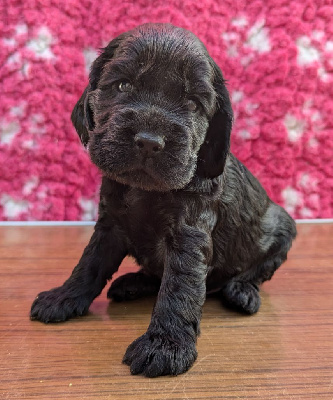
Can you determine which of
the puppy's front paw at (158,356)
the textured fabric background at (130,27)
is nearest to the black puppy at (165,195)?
the puppy's front paw at (158,356)

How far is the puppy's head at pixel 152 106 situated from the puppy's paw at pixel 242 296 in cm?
55

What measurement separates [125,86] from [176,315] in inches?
26.4

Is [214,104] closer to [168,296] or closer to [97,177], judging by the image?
[168,296]

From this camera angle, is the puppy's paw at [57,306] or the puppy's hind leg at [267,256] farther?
the puppy's hind leg at [267,256]

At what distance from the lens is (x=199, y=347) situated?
1381mm

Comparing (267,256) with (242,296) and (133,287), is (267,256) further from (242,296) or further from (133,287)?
(133,287)

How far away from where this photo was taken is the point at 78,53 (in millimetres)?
2746

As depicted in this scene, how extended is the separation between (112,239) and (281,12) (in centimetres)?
192

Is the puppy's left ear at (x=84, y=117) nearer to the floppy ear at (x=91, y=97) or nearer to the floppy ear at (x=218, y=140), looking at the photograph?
the floppy ear at (x=91, y=97)

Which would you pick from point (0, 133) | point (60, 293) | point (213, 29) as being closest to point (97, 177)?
point (0, 133)

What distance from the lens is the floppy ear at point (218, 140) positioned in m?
1.47

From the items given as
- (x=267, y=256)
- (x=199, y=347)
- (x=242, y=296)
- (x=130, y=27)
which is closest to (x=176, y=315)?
(x=199, y=347)

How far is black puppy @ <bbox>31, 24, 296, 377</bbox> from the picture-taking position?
125cm

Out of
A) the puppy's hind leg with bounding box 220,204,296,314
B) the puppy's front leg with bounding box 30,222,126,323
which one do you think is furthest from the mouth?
the puppy's hind leg with bounding box 220,204,296,314
